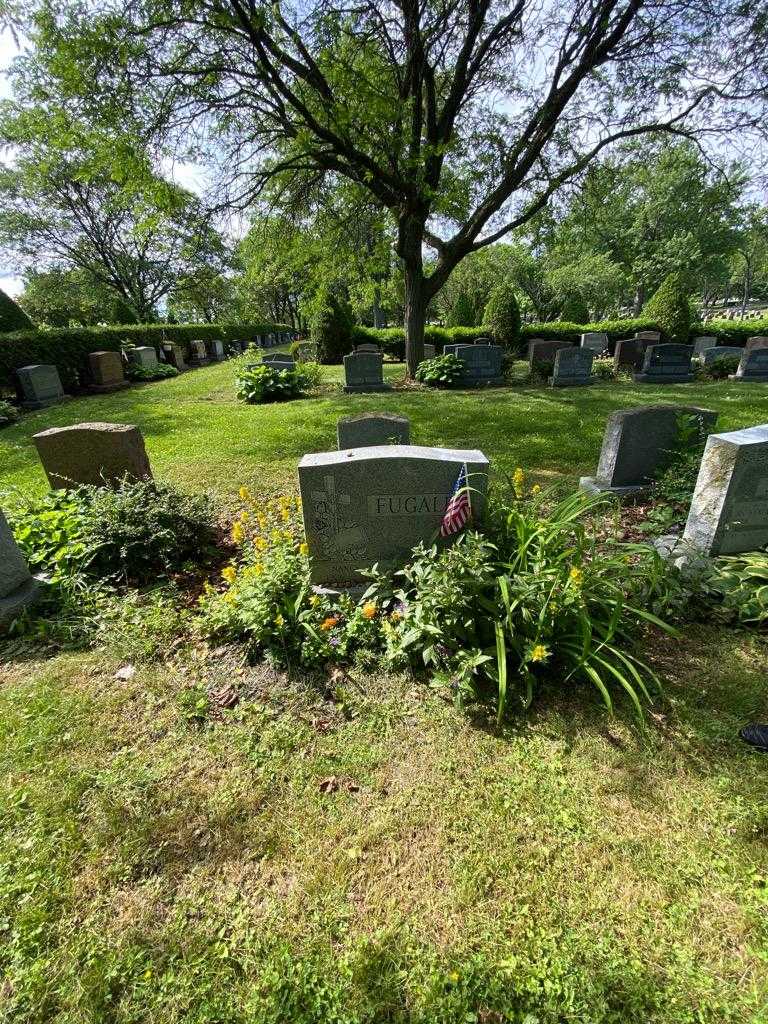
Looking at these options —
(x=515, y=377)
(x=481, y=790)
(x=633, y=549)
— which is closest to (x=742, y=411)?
(x=515, y=377)

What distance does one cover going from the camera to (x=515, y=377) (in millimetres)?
12789

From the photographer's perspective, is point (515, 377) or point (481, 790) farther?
point (515, 377)

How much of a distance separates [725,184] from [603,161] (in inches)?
113

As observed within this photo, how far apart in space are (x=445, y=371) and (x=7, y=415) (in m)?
10.1

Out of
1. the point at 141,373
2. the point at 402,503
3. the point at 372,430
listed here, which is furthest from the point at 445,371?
the point at 141,373

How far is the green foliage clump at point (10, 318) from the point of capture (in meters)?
13.2

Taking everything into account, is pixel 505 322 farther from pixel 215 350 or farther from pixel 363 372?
pixel 215 350

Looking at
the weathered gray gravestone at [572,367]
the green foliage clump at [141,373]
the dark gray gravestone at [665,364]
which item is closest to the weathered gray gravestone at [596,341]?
the dark gray gravestone at [665,364]

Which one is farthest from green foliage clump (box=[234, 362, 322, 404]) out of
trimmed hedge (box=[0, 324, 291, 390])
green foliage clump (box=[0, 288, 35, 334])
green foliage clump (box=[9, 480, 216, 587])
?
green foliage clump (box=[0, 288, 35, 334])

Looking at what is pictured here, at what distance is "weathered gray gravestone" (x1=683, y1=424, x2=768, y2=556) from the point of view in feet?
9.60

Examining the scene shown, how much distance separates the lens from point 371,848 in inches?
66.9

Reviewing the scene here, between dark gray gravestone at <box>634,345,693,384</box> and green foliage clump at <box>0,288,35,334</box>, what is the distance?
1822 cm

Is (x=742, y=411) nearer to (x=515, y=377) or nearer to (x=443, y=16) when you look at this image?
(x=515, y=377)

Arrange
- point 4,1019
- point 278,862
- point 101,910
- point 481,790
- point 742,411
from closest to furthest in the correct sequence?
point 4,1019 → point 101,910 → point 278,862 → point 481,790 → point 742,411
